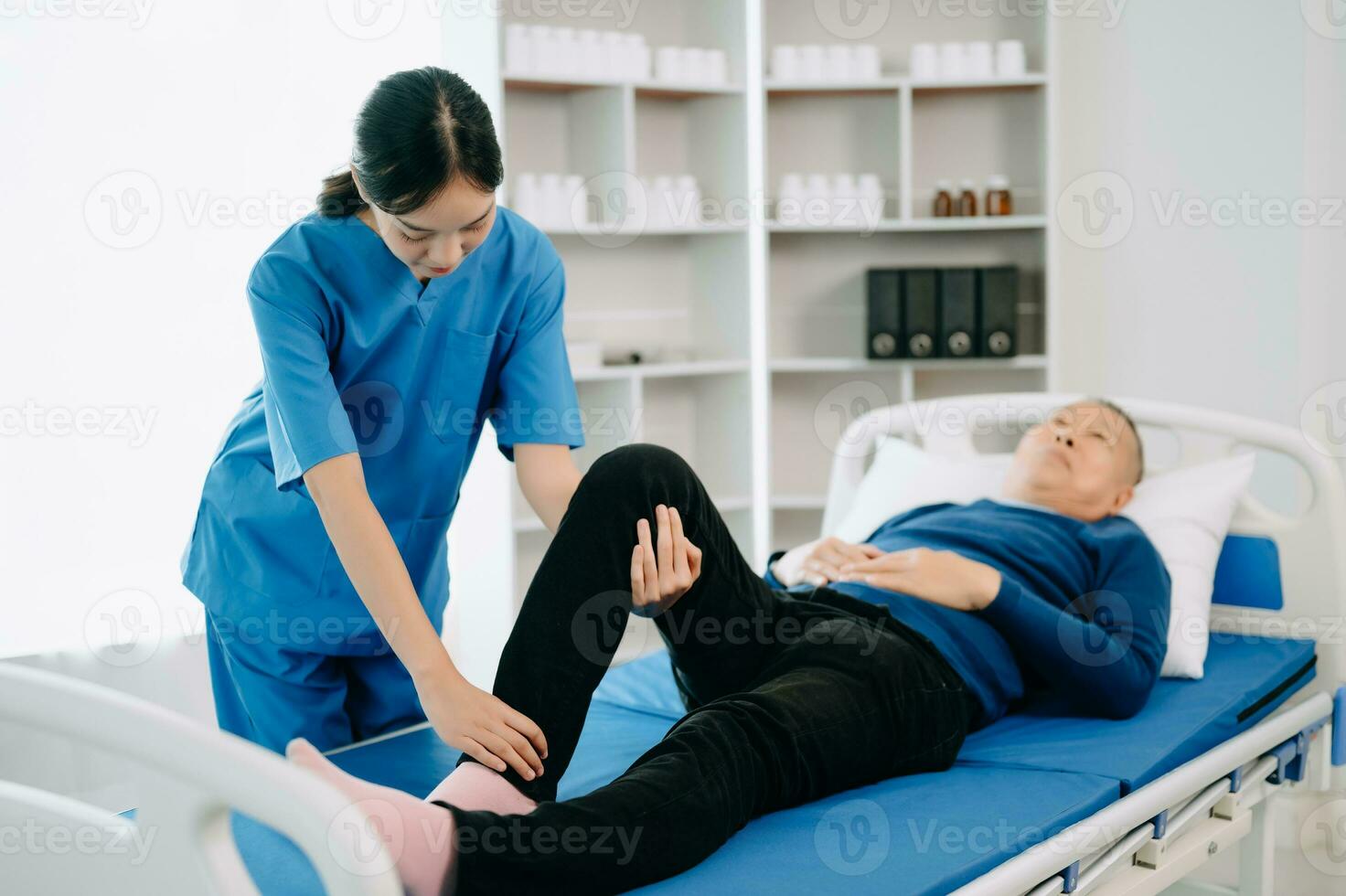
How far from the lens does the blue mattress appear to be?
4.03 ft

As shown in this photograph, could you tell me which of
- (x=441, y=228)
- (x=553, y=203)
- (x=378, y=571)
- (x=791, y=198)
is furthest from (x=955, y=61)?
(x=378, y=571)

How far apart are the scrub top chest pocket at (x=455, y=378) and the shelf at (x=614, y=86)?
1.61 metres

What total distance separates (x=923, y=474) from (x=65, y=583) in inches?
68.6

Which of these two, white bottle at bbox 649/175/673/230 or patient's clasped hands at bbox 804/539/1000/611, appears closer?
patient's clasped hands at bbox 804/539/1000/611

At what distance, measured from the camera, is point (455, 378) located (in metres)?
1.50

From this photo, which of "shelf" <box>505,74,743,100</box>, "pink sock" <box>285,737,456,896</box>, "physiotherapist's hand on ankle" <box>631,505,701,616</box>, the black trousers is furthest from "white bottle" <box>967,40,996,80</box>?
"pink sock" <box>285,737,456,896</box>

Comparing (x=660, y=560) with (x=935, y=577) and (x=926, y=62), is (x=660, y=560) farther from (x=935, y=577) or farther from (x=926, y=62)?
(x=926, y=62)

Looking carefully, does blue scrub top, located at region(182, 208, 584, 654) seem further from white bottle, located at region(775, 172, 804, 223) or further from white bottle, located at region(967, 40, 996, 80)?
white bottle, located at region(967, 40, 996, 80)

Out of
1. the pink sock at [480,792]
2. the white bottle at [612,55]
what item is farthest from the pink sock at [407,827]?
the white bottle at [612,55]

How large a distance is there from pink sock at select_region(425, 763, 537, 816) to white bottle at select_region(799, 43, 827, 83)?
246 cm

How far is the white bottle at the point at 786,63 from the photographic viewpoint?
325 centimetres

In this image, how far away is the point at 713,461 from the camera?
3.47 meters

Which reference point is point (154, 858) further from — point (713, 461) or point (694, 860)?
point (713, 461)

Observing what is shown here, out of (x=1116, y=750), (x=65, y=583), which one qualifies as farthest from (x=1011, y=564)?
(x=65, y=583)
